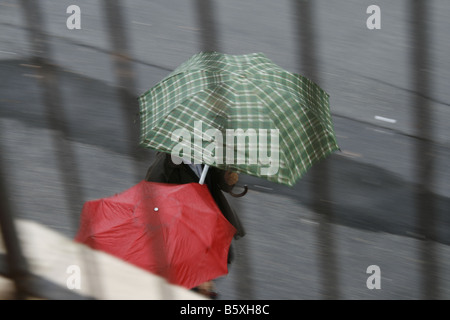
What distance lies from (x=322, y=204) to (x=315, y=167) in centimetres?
43

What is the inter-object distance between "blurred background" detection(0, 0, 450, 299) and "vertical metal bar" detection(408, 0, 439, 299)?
0.04 feet

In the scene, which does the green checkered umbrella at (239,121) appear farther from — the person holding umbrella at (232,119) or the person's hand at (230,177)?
the person's hand at (230,177)

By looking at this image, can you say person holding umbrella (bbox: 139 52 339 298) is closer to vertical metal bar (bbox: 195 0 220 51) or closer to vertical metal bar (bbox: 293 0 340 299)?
vertical metal bar (bbox: 293 0 340 299)

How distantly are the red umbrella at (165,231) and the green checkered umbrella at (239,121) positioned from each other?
308 millimetres

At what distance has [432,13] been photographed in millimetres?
7133

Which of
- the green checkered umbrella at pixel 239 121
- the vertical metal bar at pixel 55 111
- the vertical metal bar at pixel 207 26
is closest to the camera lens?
the green checkered umbrella at pixel 239 121

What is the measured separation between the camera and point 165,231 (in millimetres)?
3713

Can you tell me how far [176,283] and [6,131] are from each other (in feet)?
10.3

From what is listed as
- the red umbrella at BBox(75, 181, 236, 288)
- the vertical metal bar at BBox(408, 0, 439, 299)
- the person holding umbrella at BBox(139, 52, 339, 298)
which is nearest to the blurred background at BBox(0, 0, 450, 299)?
the vertical metal bar at BBox(408, 0, 439, 299)

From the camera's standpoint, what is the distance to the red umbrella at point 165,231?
3.72 metres

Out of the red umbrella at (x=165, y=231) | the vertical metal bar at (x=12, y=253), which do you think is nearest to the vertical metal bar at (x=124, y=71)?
the vertical metal bar at (x=12, y=253)

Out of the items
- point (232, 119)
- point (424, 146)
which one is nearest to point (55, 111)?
point (232, 119)

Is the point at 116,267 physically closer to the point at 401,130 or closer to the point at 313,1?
the point at 401,130

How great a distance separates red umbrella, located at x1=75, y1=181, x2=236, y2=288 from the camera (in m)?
3.72
